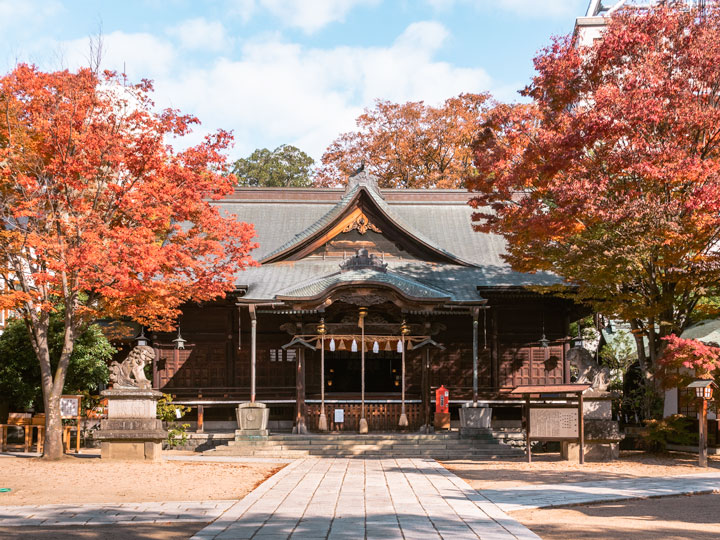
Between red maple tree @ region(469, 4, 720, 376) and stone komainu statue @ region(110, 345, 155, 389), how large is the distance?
9.82 m

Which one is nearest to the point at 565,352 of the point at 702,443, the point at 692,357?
the point at 702,443

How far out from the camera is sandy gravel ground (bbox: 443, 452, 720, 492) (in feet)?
49.1

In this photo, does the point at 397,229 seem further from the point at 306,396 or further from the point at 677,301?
the point at 677,301

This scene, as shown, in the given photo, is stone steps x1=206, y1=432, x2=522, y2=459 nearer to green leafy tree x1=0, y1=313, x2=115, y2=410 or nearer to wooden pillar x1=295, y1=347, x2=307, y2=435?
wooden pillar x1=295, y1=347, x2=307, y2=435

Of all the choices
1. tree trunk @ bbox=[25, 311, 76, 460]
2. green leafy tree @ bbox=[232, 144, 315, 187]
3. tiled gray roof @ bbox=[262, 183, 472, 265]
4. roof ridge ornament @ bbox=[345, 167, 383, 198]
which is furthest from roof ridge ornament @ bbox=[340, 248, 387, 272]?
green leafy tree @ bbox=[232, 144, 315, 187]

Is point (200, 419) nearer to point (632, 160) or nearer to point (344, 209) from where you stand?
point (344, 209)

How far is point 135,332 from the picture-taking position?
88.1ft

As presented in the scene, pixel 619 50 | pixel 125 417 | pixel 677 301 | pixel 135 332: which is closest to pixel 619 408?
pixel 677 301

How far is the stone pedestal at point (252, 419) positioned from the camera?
21.9m

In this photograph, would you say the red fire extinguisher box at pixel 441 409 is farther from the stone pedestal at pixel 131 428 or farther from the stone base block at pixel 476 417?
the stone pedestal at pixel 131 428

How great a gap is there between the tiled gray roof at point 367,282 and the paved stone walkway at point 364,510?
726 centimetres

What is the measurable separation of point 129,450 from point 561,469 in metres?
10.0

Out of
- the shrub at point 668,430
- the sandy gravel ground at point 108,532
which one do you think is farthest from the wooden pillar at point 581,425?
the sandy gravel ground at point 108,532

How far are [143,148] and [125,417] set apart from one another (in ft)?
21.3
